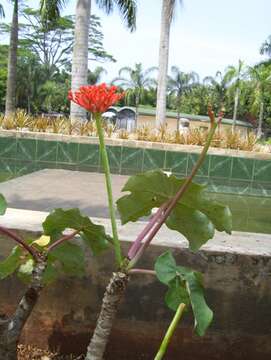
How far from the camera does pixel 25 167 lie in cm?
1111

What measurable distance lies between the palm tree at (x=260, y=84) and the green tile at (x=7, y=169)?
119ft

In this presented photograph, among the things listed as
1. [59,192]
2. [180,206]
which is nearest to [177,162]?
[59,192]

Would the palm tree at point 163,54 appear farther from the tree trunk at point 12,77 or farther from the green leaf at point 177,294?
the green leaf at point 177,294

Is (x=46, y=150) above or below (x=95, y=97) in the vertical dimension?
below

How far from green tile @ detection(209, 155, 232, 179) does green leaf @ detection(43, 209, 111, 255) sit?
10.9m

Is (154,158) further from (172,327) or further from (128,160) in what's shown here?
(172,327)

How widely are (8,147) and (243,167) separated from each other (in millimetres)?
5940

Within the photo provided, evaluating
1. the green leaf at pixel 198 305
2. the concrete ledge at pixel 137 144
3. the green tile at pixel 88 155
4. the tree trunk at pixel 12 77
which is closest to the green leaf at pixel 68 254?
the green leaf at pixel 198 305

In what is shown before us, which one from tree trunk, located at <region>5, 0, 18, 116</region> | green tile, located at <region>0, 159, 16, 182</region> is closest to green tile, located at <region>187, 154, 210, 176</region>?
green tile, located at <region>0, 159, 16, 182</region>

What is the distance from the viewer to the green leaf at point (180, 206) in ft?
5.16

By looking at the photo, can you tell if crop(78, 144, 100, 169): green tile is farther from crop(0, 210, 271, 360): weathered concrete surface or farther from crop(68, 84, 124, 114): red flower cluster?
crop(68, 84, 124, 114): red flower cluster

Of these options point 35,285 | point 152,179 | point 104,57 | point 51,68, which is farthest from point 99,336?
point 51,68

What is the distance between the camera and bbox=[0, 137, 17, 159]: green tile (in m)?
12.9

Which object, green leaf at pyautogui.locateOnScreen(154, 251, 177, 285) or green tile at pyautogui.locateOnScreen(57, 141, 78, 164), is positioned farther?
green tile at pyautogui.locateOnScreen(57, 141, 78, 164)
